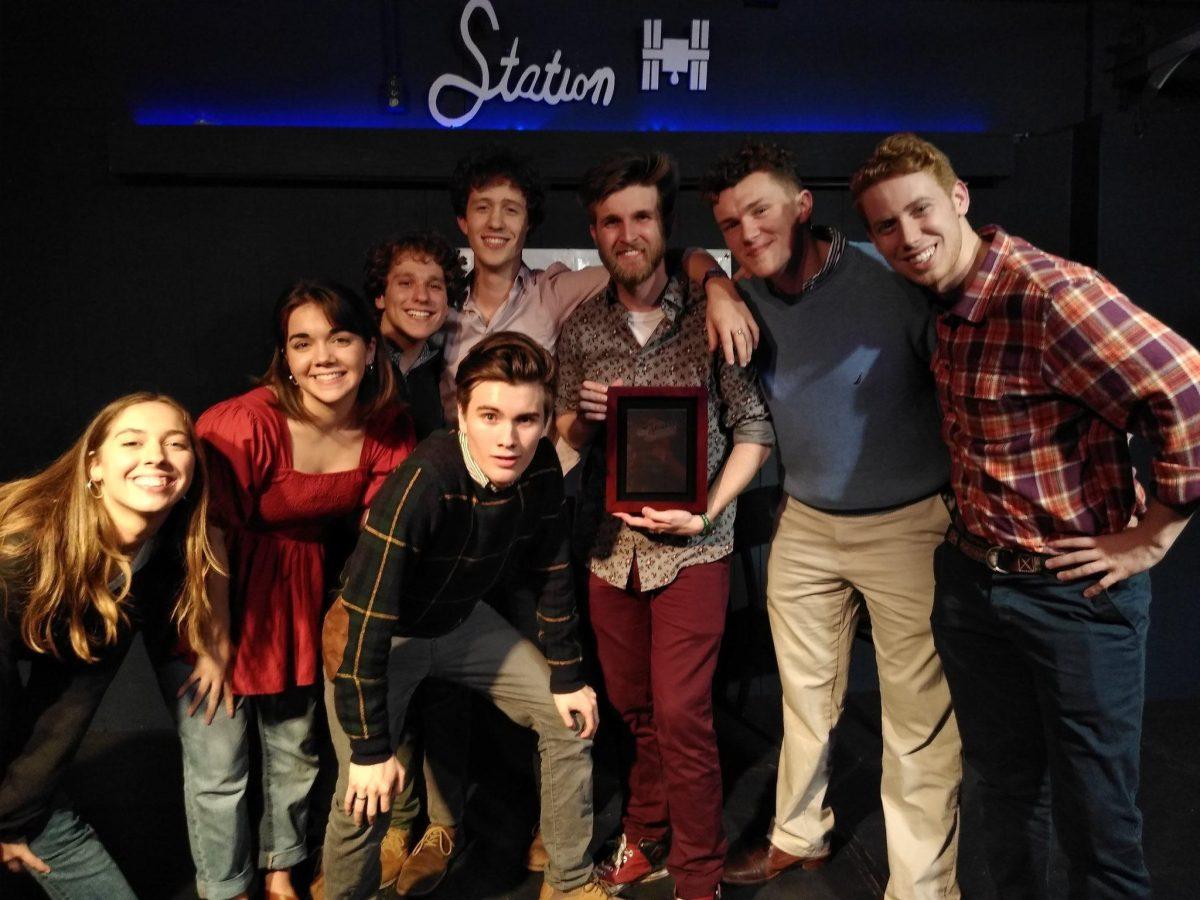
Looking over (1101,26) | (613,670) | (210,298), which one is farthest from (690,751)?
(1101,26)

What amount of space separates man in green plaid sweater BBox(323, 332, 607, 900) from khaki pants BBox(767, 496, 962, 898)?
2.24ft

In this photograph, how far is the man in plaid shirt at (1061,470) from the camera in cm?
171

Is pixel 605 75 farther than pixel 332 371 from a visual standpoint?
Yes

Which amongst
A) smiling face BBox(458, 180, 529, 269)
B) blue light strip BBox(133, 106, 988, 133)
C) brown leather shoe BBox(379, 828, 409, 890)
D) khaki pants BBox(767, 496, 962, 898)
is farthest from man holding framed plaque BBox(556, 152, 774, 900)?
blue light strip BBox(133, 106, 988, 133)

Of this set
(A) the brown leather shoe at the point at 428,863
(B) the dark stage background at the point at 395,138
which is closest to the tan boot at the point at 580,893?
(A) the brown leather shoe at the point at 428,863

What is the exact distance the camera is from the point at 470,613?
7.85ft

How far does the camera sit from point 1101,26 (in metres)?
3.84

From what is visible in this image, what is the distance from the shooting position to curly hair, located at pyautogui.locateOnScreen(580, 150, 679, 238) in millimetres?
2324

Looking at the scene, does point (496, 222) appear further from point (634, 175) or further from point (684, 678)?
point (684, 678)

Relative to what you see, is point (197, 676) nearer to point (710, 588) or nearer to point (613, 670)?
point (613, 670)

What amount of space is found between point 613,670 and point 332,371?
1.16 metres

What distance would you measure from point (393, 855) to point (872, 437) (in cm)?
191

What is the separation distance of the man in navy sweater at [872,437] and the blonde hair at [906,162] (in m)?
0.35

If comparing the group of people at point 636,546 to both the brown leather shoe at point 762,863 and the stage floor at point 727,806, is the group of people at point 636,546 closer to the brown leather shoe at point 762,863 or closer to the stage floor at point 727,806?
the brown leather shoe at point 762,863
